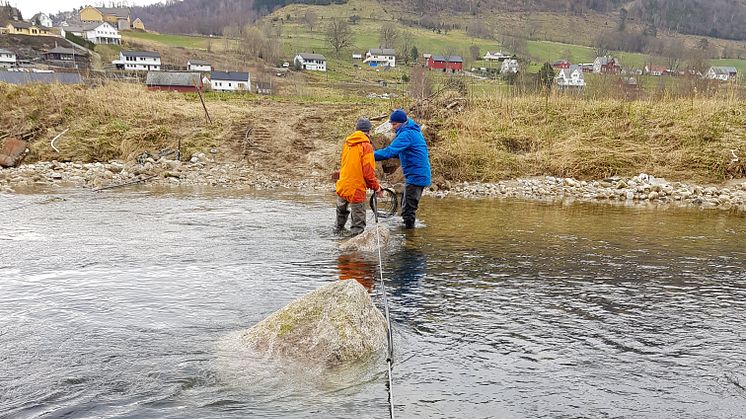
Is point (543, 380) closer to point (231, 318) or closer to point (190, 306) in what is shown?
point (231, 318)

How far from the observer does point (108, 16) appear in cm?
15188

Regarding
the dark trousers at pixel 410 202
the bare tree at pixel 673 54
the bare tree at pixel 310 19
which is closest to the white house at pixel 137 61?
the bare tree at pixel 310 19

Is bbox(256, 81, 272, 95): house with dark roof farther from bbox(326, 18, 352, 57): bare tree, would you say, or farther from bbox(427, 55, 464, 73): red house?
bbox(326, 18, 352, 57): bare tree

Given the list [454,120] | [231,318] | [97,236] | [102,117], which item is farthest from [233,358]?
[102,117]

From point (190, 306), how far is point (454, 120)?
15668 mm

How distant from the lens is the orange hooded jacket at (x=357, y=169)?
415 inches

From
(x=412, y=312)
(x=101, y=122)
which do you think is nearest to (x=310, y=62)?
(x=101, y=122)

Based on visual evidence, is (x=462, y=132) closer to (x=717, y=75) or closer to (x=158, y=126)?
(x=158, y=126)

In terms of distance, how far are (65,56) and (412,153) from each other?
90362 millimetres

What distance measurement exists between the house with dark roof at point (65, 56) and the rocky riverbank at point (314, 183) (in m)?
72.9

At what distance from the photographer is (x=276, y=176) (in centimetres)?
1914

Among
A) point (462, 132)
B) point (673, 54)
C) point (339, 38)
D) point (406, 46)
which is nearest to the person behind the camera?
point (462, 132)

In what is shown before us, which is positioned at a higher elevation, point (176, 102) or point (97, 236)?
point (176, 102)

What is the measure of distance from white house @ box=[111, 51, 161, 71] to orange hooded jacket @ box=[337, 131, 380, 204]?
3320 inches
